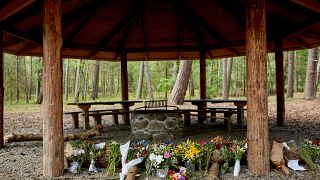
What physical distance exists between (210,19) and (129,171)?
6.26 meters

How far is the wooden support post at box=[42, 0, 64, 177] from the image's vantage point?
479cm

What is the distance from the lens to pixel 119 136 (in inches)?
336

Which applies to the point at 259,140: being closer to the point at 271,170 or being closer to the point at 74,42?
the point at 271,170

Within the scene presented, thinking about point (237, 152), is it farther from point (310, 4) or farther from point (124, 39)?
point (124, 39)

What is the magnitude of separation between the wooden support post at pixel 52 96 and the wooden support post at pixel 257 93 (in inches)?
132

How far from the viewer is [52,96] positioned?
479 centimetres

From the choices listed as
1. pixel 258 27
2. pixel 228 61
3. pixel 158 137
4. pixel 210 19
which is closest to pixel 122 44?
pixel 210 19

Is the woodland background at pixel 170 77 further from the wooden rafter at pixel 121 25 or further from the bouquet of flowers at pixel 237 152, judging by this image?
the bouquet of flowers at pixel 237 152

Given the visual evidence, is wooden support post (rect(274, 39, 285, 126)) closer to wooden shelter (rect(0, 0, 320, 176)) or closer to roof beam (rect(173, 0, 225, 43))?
wooden shelter (rect(0, 0, 320, 176))

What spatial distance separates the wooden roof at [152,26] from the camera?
7.43m

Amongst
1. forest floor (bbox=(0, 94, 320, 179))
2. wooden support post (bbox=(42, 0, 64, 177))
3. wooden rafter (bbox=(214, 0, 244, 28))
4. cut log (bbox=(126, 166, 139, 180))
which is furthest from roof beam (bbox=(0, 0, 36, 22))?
wooden rafter (bbox=(214, 0, 244, 28))

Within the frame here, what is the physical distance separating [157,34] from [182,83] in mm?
5719

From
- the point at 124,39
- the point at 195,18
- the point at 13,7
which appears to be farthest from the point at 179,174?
the point at 124,39

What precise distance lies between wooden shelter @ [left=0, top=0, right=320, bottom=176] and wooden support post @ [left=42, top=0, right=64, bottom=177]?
0.05ft
